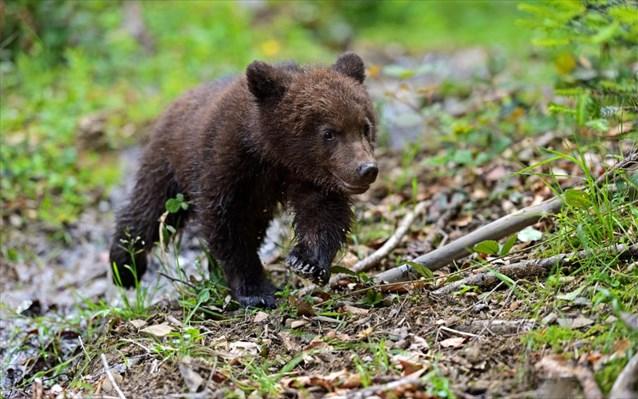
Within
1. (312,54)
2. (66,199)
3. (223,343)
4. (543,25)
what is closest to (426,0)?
(312,54)

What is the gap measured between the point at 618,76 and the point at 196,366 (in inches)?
172

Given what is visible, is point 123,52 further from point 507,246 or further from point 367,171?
point 507,246

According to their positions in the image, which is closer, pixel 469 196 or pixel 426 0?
pixel 469 196

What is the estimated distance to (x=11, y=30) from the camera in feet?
33.6

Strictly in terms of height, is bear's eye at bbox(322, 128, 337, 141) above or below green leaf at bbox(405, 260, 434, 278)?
above

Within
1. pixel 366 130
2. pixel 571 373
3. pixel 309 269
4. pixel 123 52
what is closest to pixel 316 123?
Answer: pixel 366 130

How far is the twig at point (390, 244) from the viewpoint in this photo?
5.75m

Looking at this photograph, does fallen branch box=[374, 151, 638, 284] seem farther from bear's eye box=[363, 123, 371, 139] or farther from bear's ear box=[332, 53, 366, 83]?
bear's ear box=[332, 53, 366, 83]

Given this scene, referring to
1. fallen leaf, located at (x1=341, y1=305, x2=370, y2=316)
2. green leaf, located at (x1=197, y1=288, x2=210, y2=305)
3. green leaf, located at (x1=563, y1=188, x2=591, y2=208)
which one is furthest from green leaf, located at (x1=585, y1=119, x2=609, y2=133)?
green leaf, located at (x1=197, y1=288, x2=210, y2=305)

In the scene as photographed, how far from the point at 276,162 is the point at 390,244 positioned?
1.14 m

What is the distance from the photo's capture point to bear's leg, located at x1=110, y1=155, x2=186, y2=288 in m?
6.32

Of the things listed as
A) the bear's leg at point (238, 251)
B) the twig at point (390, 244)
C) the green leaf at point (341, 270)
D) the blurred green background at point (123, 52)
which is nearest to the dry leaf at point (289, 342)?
the green leaf at point (341, 270)

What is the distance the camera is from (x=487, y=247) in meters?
4.84

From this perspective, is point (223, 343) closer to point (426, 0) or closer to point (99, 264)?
point (99, 264)
